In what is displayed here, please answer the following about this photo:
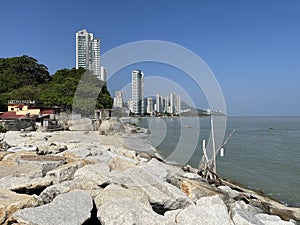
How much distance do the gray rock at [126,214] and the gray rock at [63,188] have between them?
3.10 ft

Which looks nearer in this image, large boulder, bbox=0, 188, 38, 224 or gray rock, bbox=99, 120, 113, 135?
large boulder, bbox=0, 188, 38, 224

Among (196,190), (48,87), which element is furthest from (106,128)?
(196,190)

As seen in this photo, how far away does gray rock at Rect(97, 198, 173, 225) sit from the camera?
4.06 metres

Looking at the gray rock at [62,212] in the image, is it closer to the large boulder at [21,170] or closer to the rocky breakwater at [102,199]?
the rocky breakwater at [102,199]

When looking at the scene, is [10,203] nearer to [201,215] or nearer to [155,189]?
[155,189]

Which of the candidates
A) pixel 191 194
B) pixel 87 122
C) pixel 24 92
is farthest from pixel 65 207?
pixel 24 92

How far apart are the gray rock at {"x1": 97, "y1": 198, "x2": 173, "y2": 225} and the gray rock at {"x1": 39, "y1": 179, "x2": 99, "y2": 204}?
37.2 inches

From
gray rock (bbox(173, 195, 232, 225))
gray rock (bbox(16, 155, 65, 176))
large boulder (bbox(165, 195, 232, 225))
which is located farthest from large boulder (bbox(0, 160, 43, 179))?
gray rock (bbox(173, 195, 232, 225))

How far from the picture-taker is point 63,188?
5078 millimetres

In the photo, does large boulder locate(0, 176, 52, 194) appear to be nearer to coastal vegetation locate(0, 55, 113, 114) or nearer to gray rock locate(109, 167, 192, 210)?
gray rock locate(109, 167, 192, 210)

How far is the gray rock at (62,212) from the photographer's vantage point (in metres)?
3.80

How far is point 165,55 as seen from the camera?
29.9 feet

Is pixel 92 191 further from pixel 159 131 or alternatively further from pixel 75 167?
pixel 159 131

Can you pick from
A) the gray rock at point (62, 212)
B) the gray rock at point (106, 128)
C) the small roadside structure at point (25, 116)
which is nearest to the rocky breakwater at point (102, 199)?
the gray rock at point (62, 212)
